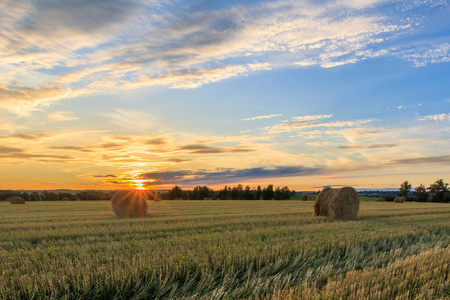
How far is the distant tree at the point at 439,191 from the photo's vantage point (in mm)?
60731

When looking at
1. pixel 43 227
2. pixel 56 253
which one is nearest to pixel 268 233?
pixel 56 253

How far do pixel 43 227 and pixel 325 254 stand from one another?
37.0 ft

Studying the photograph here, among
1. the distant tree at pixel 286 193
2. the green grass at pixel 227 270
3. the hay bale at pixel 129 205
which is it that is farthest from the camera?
the distant tree at pixel 286 193

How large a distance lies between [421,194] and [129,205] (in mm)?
61675

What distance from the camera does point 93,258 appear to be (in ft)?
22.2

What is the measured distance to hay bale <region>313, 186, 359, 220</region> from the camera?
17047 mm

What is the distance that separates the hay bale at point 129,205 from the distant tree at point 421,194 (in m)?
59.1

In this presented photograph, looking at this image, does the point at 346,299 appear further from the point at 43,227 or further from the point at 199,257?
the point at 43,227

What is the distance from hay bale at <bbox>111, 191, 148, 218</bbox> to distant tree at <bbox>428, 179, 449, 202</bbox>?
2470 inches

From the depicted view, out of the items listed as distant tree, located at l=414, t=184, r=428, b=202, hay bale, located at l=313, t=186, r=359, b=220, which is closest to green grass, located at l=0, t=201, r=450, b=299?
hay bale, located at l=313, t=186, r=359, b=220

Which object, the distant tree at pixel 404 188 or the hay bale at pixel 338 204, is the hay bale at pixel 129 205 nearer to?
the hay bale at pixel 338 204

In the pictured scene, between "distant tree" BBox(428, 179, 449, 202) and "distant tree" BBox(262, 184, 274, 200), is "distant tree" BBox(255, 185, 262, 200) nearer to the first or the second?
"distant tree" BBox(262, 184, 274, 200)

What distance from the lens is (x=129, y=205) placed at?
18.8m

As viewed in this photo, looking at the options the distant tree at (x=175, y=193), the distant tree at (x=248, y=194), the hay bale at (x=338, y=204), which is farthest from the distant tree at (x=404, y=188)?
the hay bale at (x=338, y=204)
